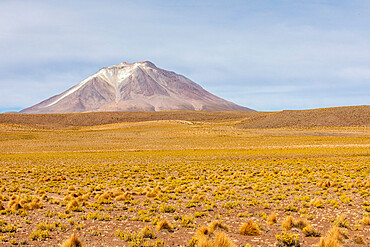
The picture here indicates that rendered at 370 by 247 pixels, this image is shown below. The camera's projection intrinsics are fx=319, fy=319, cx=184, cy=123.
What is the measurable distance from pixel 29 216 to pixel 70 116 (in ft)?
520

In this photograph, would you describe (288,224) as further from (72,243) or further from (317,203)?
(72,243)

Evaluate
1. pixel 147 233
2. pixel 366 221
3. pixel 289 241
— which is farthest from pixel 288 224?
pixel 147 233

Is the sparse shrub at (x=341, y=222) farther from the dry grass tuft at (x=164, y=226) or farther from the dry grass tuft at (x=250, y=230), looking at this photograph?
the dry grass tuft at (x=164, y=226)

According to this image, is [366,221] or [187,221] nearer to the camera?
[366,221]

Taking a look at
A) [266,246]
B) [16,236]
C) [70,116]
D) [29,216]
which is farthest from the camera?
→ [70,116]

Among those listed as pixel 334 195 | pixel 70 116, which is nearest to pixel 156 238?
pixel 334 195

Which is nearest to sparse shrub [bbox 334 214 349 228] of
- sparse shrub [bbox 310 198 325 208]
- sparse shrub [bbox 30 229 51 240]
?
sparse shrub [bbox 310 198 325 208]

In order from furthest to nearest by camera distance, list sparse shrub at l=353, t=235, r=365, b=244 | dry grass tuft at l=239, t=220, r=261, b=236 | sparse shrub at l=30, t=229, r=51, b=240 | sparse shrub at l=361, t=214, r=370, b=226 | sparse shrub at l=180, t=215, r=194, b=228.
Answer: sparse shrub at l=180, t=215, r=194, b=228, sparse shrub at l=361, t=214, r=370, b=226, dry grass tuft at l=239, t=220, r=261, b=236, sparse shrub at l=30, t=229, r=51, b=240, sparse shrub at l=353, t=235, r=365, b=244

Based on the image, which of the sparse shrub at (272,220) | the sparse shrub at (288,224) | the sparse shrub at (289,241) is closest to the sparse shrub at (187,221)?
the sparse shrub at (272,220)

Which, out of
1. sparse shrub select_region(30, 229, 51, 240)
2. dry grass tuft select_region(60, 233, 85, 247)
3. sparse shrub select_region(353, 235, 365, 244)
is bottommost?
sparse shrub select_region(353, 235, 365, 244)

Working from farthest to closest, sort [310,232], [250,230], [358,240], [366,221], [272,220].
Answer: [272,220], [366,221], [250,230], [310,232], [358,240]

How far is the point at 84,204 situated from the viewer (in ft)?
45.2

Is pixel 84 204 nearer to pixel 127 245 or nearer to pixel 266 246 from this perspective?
pixel 127 245

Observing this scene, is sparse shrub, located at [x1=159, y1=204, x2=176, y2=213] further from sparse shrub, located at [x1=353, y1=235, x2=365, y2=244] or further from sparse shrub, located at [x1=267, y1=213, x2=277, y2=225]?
sparse shrub, located at [x1=353, y1=235, x2=365, y2=244]
